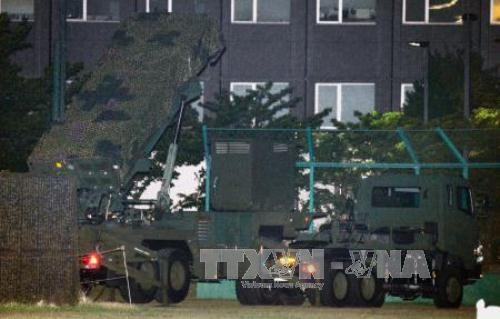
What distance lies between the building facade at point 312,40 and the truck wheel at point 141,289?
2017 cm

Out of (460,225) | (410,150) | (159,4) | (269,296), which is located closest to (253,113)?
(159,4)

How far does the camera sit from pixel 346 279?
2581 centimetres

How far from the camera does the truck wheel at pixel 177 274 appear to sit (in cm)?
2519

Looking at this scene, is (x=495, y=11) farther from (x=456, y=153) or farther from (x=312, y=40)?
(x=456, y=153)

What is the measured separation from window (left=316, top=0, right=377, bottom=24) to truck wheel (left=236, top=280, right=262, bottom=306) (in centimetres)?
2127

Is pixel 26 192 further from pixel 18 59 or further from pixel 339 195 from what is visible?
pixel 18 59

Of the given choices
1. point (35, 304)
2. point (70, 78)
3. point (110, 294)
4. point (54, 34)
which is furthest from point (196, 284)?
point (54, 34)

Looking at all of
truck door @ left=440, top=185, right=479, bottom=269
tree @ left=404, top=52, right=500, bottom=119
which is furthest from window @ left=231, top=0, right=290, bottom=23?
truck door @ left=440, top=185, right=479, bottom=269

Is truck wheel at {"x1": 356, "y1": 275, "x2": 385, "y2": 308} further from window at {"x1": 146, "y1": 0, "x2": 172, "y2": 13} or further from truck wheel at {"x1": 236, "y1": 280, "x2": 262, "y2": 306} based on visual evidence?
window at {"x1": 146, "y1": 0, "x2": 172, "y2": 13}

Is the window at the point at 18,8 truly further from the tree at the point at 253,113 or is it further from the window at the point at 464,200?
the window at the point at 464,200

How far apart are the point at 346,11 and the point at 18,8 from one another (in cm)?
1161

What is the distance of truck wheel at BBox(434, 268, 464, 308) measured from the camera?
26562 mm

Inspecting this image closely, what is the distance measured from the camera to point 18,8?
46062 millimetres

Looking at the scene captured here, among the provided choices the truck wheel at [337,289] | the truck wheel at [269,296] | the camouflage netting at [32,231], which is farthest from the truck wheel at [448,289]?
the camouflage netting at [32,231]
